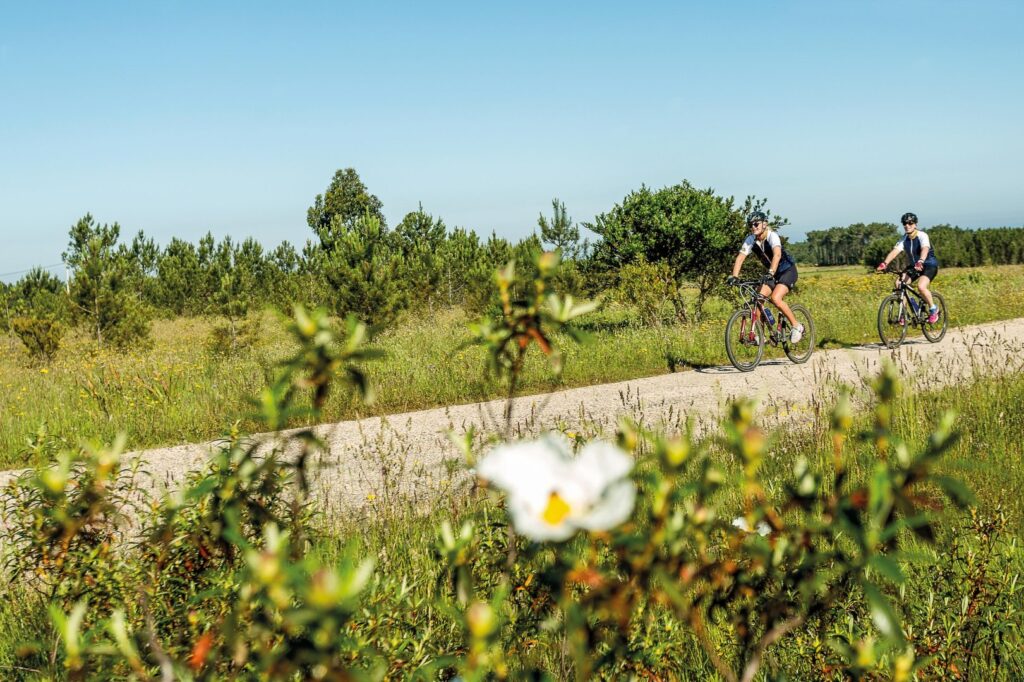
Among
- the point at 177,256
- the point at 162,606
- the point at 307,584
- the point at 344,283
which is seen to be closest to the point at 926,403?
the point at 162,606

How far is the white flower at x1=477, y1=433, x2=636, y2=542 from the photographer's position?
0.75 metres

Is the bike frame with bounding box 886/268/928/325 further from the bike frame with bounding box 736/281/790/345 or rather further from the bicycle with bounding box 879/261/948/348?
the bike frame with bounding box 736/281/790/345

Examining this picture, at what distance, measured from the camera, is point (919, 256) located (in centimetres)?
1134

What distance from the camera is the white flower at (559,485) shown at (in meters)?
0.75

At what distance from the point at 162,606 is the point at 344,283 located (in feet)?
54.5

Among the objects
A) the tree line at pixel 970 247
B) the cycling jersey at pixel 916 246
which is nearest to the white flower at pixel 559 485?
the cycling jersey at pixel 916 246

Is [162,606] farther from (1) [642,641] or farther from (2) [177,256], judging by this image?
(2) [177,256]

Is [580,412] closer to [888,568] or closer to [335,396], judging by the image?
[335,396]

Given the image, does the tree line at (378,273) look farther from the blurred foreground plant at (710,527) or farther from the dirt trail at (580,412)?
the blurred foreground plant at (710,527)

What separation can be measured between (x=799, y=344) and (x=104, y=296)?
52.8ft

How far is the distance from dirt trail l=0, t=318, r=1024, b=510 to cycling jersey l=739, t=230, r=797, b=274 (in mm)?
1328

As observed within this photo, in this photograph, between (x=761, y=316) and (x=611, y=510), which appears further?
(x=761, y=316)

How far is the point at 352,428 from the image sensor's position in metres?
7.22

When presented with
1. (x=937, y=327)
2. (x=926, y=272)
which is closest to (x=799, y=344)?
(x=926, y=272)
